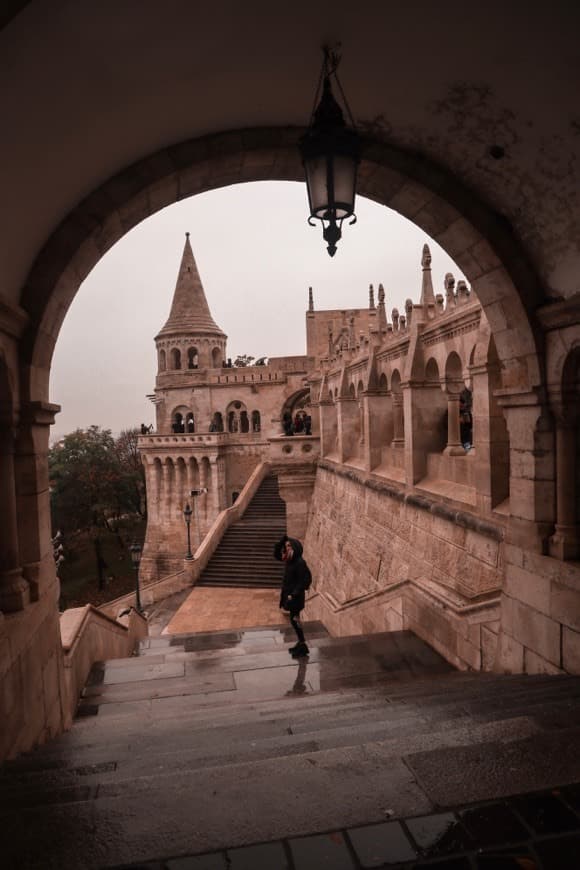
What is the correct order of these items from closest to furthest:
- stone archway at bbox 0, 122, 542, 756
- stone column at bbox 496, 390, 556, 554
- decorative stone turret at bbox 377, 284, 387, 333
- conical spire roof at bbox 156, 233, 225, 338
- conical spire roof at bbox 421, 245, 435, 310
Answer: stone archway at bbox 0, 122, 542, 756, stone column at bbox 496, 390, 556, 554, conical spire roof at bbox 421, 245, 435, 310, decorative stone turret at bbox 377, 284, 387, 333, conical spire roof at bbox 156, 233, 225, 338

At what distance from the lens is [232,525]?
22484 mm

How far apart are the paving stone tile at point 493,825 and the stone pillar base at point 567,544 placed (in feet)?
8.49

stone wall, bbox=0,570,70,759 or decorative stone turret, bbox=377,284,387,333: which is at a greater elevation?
decorative stone turret, bbox=377,284,387,333

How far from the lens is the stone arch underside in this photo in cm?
390

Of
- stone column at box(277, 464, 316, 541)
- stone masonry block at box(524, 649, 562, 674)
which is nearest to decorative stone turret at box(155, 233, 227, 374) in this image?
stone column at box(277, 464, 316, 541)

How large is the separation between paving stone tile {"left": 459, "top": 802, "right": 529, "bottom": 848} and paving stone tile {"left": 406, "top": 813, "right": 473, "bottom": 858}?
0.11 feet

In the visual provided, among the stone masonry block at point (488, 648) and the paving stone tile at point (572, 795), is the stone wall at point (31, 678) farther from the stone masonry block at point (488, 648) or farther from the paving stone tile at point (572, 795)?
the stone masonry block at point (488, 648)

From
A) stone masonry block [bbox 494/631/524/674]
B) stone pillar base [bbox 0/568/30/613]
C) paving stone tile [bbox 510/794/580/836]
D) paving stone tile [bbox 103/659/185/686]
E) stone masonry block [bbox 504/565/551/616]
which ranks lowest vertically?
paving stone tile [bbox 103/659/185/686]

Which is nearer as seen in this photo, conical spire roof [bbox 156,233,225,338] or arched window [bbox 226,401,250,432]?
arched window [bbox 226,401,250,432]

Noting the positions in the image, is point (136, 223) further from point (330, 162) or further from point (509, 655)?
point (509, 655)

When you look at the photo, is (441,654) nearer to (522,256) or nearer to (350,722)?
(350,722)

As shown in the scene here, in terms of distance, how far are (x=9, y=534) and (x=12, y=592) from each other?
40 cm

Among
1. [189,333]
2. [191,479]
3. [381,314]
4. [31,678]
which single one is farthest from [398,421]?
[189,333]

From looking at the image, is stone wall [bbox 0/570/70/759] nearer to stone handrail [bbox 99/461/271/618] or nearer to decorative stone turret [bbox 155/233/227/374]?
stone handrail [bbox 99/461/271/618]
